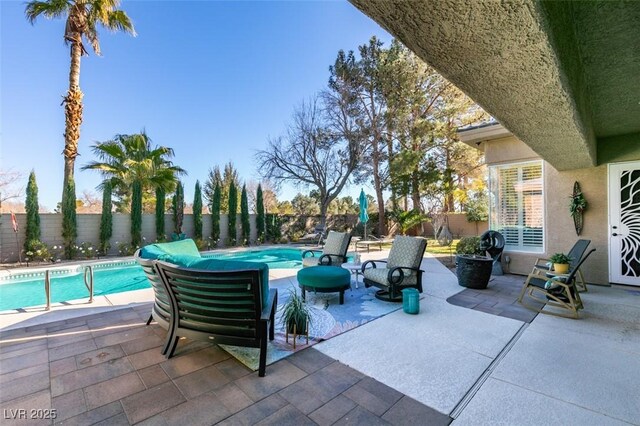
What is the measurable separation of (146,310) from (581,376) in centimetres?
531

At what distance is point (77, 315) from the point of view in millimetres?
3992

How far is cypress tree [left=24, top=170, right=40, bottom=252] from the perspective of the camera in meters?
9.00

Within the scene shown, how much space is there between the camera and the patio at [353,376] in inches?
79.8

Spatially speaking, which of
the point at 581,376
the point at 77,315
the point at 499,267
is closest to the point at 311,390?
the point at 581,376

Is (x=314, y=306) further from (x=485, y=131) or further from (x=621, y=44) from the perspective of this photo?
(x=485, y=131)

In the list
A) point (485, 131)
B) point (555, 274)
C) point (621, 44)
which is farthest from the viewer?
point (485, 131)

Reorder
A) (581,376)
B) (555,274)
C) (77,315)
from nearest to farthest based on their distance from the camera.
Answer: (581,376), (77,315), (555,274)

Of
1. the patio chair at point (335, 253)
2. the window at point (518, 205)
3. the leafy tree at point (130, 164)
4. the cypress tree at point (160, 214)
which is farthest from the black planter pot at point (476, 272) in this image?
the leafy tree at point (130, 164)

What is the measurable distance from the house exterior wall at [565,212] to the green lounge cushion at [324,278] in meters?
4.80

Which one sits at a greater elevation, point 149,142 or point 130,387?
point 149,142

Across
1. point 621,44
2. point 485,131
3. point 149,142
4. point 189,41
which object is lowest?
point 621,44

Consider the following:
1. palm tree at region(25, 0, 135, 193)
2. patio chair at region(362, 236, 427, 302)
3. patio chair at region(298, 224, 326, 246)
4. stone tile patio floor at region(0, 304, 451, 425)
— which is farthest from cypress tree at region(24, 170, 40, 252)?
patio chair at region(362, 236, 427, 302)

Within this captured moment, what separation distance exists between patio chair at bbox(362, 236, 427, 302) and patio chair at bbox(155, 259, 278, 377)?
2.57 m

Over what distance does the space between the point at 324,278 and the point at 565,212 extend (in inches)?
226
